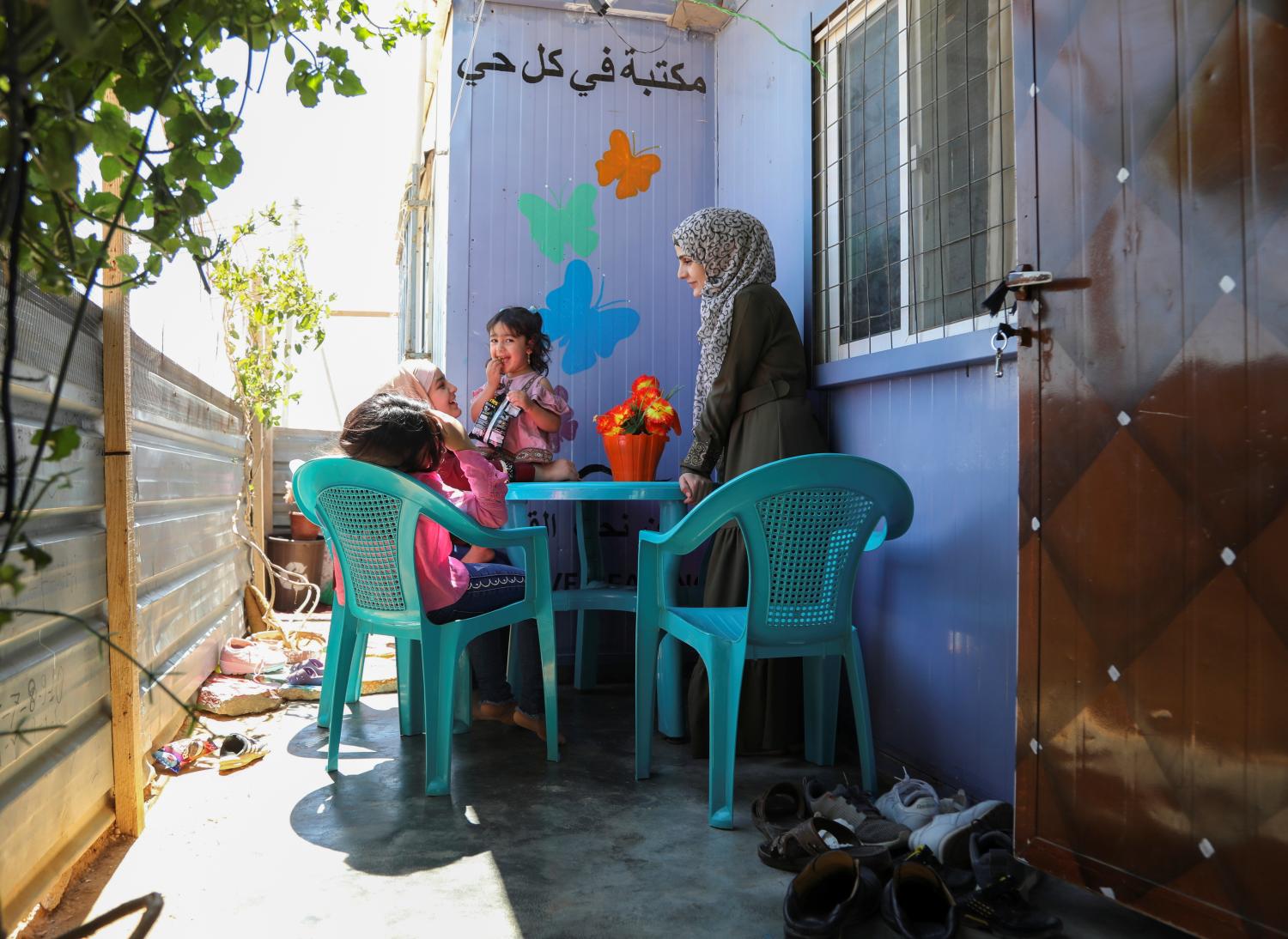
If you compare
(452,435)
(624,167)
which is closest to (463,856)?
(452,435)

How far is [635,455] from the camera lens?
12.0ft

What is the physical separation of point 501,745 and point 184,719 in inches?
48.0

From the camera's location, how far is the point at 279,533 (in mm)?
7336

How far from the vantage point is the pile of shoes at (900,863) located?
1846 millimetres

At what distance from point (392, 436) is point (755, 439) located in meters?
1.22

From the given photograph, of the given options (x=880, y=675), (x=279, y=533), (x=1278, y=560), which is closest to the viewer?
(x=1278, y=560)

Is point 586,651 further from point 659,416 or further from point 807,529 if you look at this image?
point 807,529

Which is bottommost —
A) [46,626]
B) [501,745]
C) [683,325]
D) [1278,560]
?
[501,745]

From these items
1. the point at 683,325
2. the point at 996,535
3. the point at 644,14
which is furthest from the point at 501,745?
the point at 644,14

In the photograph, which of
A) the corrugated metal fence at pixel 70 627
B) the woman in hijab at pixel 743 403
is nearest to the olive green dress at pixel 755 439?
the woman in hijab at pixel 743 403

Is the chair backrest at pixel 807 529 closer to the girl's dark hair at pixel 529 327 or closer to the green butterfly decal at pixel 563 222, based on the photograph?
the girl's dark hair at pixel 529 327

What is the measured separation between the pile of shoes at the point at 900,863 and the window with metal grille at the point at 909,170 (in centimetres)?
133

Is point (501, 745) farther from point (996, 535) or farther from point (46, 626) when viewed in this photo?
point (996, 535)

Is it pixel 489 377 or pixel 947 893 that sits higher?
pixel 489 377
